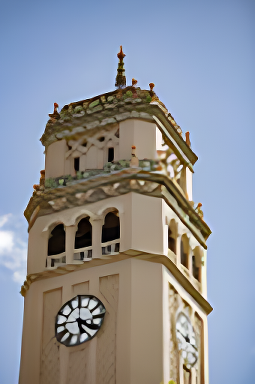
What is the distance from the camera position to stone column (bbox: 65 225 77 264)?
46.6 metres

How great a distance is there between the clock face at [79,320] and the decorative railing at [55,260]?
5.31 ft

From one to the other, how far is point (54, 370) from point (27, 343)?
5.92 ft

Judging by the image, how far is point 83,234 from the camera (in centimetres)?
4759

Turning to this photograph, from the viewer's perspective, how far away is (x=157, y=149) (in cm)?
4866

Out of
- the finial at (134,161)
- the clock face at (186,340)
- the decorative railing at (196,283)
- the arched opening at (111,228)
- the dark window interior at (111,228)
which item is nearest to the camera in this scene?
the clock face at (186,340)

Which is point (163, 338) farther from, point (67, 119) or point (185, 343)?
point (67, 119)

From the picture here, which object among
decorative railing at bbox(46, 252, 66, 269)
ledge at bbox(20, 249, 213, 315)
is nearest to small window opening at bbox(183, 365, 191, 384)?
ledge at bbox(20, 249, 213, 315)

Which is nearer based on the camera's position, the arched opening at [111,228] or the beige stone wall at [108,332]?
the beige stone wall at [108,332]

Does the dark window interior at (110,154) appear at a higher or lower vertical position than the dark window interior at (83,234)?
higher

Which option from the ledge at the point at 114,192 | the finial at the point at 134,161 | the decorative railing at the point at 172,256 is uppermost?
the finial at the point at 134,161

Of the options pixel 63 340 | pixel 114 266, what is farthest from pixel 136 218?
pixel 63 340

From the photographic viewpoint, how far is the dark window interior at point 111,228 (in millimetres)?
46938

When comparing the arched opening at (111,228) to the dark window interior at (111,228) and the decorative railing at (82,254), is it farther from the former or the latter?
the decorative railing at (82,254)

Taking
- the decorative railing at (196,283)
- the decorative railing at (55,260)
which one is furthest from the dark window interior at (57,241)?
the decorative railing at (196,283)
